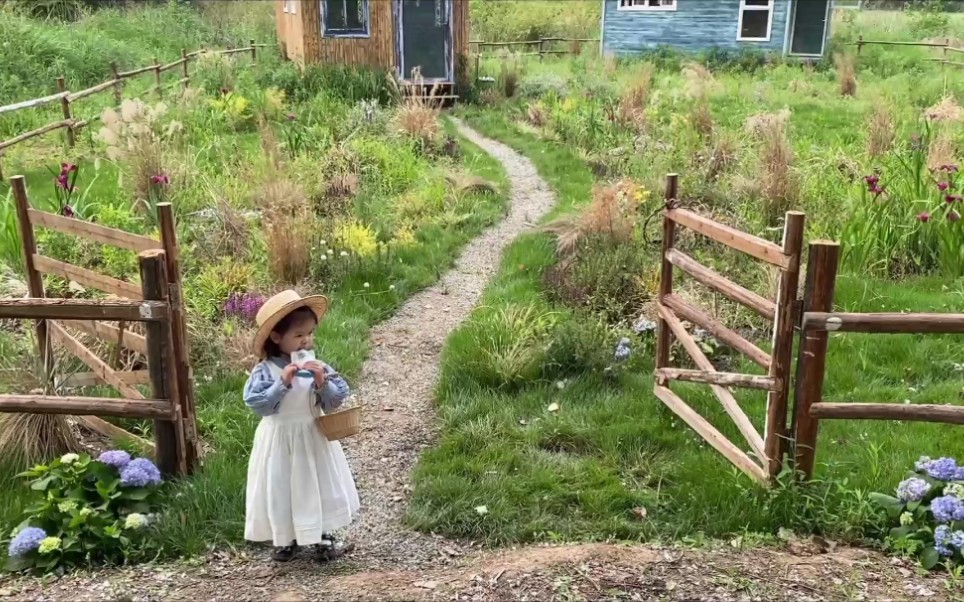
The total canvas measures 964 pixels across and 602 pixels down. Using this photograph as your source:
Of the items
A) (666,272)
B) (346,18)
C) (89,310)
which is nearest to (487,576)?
(89,310)

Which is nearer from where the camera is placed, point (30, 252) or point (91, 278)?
point (91, 278)

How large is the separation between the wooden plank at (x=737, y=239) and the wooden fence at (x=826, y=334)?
20cm

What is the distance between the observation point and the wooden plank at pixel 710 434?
13.9 ft

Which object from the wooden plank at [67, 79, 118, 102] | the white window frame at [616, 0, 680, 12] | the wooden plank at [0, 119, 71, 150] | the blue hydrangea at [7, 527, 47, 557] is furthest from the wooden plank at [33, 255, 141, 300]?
the white window frame at [616, 0, 680, 12]

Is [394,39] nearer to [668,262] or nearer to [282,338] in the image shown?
[668,262]

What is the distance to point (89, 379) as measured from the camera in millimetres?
4844

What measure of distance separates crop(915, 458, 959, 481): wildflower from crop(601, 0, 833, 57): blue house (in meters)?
20.1

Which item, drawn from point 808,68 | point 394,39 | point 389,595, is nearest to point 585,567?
point 389,595

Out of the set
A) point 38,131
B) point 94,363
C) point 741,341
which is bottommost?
point 94,363

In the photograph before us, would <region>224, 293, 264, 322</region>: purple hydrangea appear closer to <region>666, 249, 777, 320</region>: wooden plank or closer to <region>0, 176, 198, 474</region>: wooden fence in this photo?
<region>0, 176, 198, 474</region>: wooden fence

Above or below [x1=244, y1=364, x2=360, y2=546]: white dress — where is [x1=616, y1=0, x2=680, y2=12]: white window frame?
above

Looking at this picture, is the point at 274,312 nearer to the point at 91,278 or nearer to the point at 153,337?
the point at 153,337

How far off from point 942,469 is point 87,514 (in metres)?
4.02

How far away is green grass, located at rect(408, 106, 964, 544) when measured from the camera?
13.3ft
